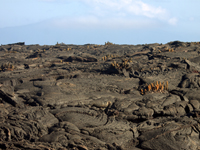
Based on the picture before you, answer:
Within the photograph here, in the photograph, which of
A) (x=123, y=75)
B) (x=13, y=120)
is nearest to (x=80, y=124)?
(x=13, y=120)

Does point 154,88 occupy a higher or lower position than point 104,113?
higher

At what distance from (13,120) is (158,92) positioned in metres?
9.50

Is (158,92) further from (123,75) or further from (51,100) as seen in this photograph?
(51,100)

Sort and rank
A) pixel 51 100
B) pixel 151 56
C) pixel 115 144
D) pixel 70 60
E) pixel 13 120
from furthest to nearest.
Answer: pixel 70 60, pixel 151 56, pixel 51 100, pixel 13 120, pixel 115 144

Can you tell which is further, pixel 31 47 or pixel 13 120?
pixel 31 47

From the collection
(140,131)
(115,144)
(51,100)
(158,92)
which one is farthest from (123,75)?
(115,144)

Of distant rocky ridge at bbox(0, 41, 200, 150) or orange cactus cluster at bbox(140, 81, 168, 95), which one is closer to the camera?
distant rocky ridge at bbox(0, 41, 200, 150)

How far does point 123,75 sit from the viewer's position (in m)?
20.0

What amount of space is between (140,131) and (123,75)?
949 centimetres

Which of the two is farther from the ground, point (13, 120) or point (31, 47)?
point (31, 47)

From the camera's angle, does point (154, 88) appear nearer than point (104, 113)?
No

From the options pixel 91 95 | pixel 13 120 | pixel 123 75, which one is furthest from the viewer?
pixel 123 75

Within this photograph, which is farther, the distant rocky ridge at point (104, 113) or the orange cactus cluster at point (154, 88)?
the orange cactus cluster at point (154, 88)

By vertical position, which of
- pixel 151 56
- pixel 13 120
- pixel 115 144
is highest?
pixel 151 56
